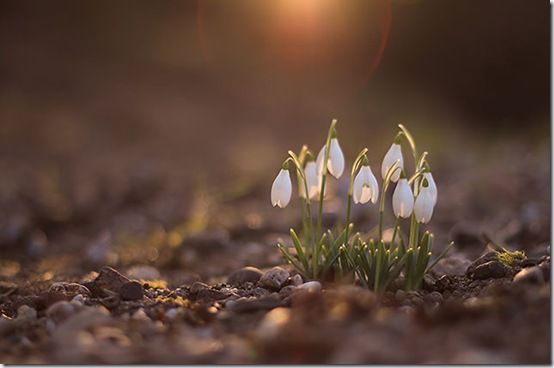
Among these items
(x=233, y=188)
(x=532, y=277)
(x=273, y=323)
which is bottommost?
(x=273, y=323)

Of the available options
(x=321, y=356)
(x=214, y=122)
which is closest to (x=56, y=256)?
(x=321, y=356)

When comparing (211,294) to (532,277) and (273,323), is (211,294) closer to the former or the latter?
(273,323)

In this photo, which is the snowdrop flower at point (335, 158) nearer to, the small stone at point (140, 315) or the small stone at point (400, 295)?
the small stone at point (400, 295)

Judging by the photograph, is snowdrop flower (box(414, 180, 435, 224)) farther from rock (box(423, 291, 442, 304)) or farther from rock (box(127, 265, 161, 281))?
rock (box(127, 265, 161, 281))

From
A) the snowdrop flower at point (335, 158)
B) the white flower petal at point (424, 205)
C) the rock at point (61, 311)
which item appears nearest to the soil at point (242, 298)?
the rock at point (61, 311)

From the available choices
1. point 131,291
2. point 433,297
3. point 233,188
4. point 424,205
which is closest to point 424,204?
point 424,205

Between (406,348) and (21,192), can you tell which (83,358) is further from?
(21,192)
